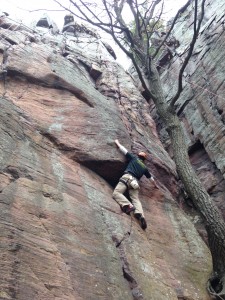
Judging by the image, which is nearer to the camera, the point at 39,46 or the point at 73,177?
the point at 73,177

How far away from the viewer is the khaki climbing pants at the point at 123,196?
8938 millimetres

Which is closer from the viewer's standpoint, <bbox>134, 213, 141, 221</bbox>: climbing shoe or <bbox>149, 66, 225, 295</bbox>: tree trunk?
<bbox>149, 66, 225, 295</bbox>: tree trunk

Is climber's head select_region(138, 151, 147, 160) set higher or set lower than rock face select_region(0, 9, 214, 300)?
higher

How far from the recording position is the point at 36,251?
18.3 feet

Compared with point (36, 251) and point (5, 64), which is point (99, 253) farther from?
point (5, 64)

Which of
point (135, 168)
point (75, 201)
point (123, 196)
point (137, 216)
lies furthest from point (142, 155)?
point (75, 201)

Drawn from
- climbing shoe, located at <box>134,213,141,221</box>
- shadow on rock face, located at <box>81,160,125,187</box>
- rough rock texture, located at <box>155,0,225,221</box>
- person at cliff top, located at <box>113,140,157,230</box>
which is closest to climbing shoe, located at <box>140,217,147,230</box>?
person at cliff top, located at <box>113,140,157,230</box>

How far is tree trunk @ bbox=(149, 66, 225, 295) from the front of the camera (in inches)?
325

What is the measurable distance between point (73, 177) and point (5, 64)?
5352 millimetres

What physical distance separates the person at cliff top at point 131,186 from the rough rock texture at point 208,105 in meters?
2.55

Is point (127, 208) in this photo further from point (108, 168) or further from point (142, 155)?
point (142, 155)

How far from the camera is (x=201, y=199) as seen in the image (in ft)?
29.8

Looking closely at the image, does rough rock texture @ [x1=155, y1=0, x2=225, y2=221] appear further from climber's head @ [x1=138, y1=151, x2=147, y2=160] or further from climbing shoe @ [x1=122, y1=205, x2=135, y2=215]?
climbing shoe @ [x1=122, y1=205, x2=135, y2=215]

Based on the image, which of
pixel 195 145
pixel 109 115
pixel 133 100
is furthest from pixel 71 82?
pixel 195 145
